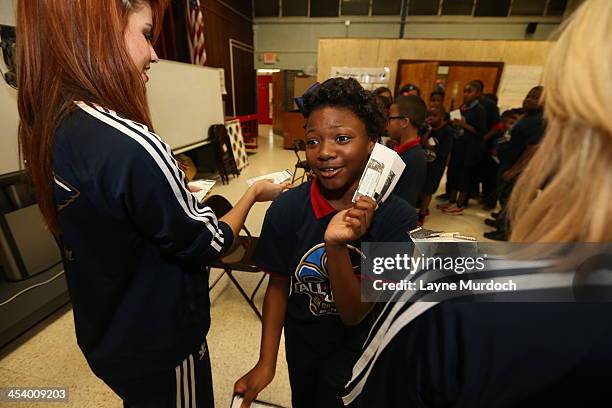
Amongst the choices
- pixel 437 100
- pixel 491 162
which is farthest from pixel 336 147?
pixel 491 162

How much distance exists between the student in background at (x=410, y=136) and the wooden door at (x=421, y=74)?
5.27 meters

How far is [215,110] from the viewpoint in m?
5.08

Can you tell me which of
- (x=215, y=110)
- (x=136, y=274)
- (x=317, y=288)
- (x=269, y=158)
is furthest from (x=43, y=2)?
(x=269, y=158)

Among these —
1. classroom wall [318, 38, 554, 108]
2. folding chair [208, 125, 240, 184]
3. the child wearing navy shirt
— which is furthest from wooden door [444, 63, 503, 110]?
the child wearing navy shirt

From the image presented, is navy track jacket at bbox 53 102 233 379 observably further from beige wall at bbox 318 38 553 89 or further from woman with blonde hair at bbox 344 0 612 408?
beige wall at bbox 318 38 553 89

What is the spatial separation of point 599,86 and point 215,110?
5.37m

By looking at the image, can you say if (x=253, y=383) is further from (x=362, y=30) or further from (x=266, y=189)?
(x=362, y=30)

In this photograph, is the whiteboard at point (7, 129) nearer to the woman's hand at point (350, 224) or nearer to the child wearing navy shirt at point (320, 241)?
the child wearing navy shirt at point (320, 241)

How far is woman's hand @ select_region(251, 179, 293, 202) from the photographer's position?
108cm

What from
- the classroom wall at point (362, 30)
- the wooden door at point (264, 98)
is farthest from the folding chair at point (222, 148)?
the wooden door at point (264, 98)

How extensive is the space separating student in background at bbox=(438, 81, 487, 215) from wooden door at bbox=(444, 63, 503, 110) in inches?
134

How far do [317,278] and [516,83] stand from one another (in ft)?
28.4

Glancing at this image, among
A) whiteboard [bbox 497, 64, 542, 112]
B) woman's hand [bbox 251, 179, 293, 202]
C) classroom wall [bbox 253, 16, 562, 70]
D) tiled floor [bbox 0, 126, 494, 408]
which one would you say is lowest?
tiled floor [bbox 0, 126, 494, 408]

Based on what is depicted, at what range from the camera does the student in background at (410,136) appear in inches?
82.3
